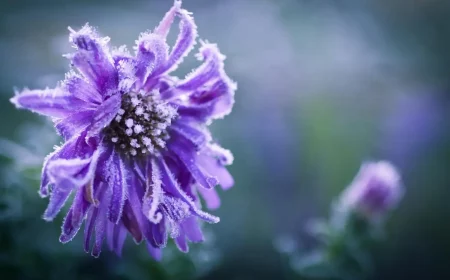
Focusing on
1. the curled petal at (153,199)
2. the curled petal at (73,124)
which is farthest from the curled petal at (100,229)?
the curled petal at (73,124)

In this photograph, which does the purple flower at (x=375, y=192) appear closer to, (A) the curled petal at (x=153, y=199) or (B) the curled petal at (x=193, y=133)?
(B) the curled petal at (x=193, y=133)

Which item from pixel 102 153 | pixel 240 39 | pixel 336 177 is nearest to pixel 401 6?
pixel 240 39

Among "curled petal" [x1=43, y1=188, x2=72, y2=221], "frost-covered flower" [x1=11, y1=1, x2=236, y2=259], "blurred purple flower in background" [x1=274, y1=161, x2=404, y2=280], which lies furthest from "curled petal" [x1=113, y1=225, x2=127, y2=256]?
"blurred purple flower in background" [x1=274, y1=161, x2=404, y2=280]

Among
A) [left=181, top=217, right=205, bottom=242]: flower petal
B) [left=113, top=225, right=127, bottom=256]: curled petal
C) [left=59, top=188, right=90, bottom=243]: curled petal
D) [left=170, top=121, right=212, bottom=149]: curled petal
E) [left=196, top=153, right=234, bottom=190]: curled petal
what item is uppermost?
[left=170, top=121, right=212, bottom=149]: curled petal

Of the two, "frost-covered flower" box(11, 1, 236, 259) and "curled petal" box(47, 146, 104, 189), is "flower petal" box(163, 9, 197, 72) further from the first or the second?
"curled petal" box(47, 146, 104, 189)

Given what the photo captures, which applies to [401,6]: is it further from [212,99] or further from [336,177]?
[212,99]

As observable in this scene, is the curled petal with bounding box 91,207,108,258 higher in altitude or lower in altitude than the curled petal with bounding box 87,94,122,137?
lower
